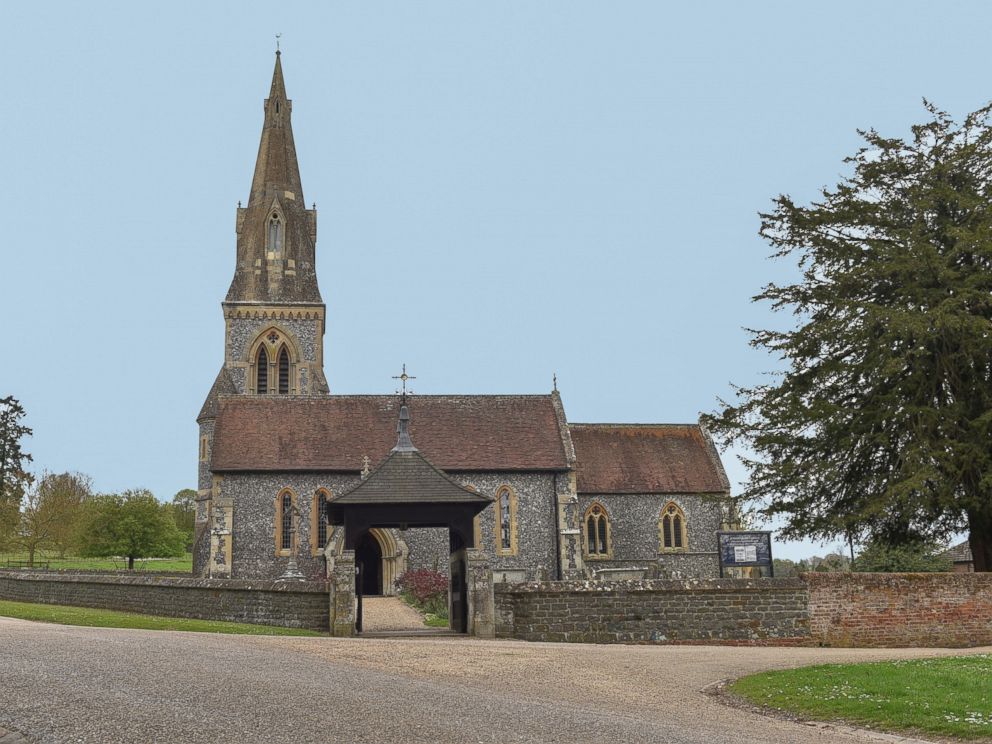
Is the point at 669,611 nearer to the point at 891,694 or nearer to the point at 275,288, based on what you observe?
the point at 891,694

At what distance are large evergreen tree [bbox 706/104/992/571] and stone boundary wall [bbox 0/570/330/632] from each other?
1246cm

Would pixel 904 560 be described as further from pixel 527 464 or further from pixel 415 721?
pixel 415 721

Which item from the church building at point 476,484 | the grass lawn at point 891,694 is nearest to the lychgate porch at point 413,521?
the grass lawn at point 891,694

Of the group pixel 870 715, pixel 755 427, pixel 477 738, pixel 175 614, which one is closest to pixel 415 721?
pixel 477 738

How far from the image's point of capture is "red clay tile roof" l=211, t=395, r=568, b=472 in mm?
38250

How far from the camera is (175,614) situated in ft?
77.6

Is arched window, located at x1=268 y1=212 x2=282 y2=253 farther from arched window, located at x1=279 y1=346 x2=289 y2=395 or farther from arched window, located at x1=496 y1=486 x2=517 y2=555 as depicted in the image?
arched window, located at x1=496 y1=486 x2=517 y2=555

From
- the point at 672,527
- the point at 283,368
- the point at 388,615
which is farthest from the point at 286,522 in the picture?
the point at 672,527

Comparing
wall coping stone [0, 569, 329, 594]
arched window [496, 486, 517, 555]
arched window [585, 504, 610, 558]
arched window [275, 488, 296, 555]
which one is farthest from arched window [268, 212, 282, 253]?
wall coping stone [0, 569, 329, 594]

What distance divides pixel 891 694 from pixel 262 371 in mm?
42820

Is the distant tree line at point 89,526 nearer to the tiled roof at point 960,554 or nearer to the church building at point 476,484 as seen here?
the church building at point 476,484

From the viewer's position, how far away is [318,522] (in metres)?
37.6

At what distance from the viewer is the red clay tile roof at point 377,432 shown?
38250 mm

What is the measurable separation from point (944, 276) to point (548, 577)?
63.8ft
